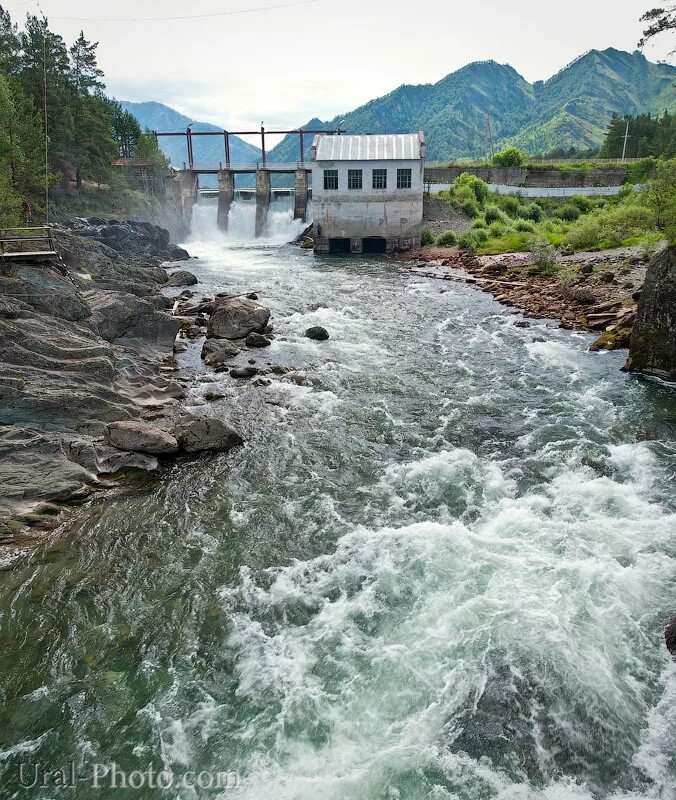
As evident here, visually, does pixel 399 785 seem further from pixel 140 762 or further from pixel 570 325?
pixel 570 325

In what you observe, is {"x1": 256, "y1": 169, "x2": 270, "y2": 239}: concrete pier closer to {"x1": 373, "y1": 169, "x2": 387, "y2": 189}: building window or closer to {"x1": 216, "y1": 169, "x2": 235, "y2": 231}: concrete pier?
{"x1": 216, "y1": 169, "x2": 235, "y2": 231}: concrete pier

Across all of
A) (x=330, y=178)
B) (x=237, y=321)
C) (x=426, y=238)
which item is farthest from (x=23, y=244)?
(x=426, y=238)

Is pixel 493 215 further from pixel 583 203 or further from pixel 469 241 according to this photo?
pixel 583 203

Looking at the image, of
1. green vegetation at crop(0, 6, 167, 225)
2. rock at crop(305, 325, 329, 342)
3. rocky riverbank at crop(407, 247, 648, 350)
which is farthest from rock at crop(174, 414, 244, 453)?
green vegetation at crop(0, 6, 167, 225)

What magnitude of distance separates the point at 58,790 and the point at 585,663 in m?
7.93

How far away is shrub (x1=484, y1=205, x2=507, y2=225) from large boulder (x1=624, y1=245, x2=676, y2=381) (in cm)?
3723

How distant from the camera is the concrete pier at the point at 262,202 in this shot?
70688 mm

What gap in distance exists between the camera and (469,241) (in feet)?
163

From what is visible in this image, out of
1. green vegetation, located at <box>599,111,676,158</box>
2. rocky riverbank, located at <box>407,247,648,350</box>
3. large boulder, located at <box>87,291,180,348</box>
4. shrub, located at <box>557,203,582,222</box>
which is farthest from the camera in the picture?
green vegetation, located at <box>599,111,676,158</box>

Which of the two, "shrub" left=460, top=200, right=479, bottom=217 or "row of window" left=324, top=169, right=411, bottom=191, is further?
"shrub" left=460, top=200, right=479, bottom=217

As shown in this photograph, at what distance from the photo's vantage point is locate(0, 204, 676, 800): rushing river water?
309 inches

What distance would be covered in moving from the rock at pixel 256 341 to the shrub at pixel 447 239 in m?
30.9

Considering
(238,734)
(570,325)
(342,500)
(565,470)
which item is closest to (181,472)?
(342,500)

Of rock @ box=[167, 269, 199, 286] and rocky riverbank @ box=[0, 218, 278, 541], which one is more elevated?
rock @ box=[167, 269, 199, 286]
